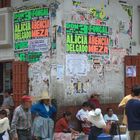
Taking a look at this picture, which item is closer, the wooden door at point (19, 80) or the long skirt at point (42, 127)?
the long skirt at point (42, 127)

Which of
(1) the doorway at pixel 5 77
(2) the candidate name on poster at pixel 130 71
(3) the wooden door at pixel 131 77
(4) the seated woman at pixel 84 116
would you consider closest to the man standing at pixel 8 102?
(1) the doorway at pixel 5 77

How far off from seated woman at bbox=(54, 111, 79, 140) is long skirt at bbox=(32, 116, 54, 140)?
166 cm

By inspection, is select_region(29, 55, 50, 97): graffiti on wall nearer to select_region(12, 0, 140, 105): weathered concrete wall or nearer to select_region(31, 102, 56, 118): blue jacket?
select_region(12, 0, 140, 105): weathered concrete wall

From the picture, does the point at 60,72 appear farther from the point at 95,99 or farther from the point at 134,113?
the point at 134,113

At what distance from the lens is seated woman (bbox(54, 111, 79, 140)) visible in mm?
13641

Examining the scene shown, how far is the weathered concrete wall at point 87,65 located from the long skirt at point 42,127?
10.0ft

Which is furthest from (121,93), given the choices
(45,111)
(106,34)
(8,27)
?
(45,111)

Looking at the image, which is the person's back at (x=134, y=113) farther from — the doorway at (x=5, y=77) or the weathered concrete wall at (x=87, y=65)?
the doorway at (x=5, y=77)

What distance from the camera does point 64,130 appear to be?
45.2ft

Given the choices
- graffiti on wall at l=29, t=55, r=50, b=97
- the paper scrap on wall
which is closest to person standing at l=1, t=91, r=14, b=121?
graffiti on wall at l=29, t=55, r=50, b=97

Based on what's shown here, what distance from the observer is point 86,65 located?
51.5ft

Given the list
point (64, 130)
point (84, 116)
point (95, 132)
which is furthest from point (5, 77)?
point (95, 132)

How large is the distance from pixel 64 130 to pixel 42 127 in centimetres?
195

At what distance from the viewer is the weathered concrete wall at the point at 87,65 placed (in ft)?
49.3
